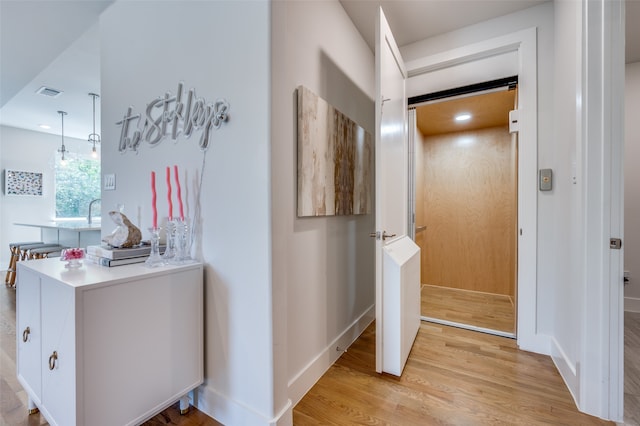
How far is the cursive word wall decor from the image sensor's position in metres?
1.40

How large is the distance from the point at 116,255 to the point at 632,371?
3.10 m

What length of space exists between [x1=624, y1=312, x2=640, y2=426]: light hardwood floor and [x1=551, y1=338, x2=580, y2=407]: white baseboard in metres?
0.19

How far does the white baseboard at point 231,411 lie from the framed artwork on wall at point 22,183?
603cm

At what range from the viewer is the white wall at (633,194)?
2742mm

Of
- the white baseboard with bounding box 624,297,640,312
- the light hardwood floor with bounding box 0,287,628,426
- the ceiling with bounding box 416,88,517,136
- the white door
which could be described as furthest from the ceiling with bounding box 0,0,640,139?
the light hardwood floor with bounding box 0,287,628,426

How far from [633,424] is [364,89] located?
264 centimetres

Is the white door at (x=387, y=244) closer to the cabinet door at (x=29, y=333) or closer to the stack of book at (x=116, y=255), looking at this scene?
the stack of book at (x=116, y=255)

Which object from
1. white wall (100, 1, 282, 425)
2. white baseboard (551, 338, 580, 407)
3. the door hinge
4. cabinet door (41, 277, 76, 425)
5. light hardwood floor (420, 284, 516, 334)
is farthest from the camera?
light hardwood floor (420, 284, 516, 334)

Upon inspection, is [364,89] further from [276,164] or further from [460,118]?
[276,164]

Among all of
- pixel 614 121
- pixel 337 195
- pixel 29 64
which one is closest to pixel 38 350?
pixel 337 195

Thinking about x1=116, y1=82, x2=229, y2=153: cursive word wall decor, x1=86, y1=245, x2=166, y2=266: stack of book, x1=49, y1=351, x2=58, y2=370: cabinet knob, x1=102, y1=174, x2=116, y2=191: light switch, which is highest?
x1=116, y1=82, x2=229, y2=153: cursive word wall decor

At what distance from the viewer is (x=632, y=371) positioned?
1.75 metres

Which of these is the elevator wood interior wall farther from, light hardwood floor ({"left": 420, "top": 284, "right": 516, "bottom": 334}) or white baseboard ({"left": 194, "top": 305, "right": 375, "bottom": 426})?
white baseboard ({"left": 194, "top": 305, "right": 375, "bottom": 426})

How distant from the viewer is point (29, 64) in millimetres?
2777
